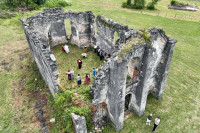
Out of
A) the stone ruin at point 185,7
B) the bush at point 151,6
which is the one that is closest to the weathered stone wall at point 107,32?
the bush at point 151,6

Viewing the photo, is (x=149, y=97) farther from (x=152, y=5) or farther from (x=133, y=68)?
(x=152, y=5)

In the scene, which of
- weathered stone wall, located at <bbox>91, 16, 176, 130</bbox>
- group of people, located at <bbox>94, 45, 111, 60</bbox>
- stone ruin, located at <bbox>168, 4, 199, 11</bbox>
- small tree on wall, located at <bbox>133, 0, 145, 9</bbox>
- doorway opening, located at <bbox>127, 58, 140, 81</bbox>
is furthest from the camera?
small tree on wall, located at <bbox>133, 0, 145, 9</bbox>

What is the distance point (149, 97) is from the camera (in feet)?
43.1

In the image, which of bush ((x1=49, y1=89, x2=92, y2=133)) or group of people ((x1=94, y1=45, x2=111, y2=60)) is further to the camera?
group of people ((x1=94, y1=45, x2=111, y2=60))

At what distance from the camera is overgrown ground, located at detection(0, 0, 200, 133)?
11.2 metres

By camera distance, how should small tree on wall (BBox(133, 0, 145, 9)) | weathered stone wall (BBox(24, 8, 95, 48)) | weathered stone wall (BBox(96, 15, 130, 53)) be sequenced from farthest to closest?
1. small tree on wall (BBox(133, 0, 145, 9))
2. weathered stone wall (BBox(24, 8, 95, 48))
3. weathered stone wall (BBox(96, 15, 130, 53))

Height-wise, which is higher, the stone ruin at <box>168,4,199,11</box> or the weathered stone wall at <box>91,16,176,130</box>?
the stone ruin at <box>168,4,199,11</box>

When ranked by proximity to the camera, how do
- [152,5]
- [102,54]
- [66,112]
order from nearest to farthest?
[66,112] → [102,54] → [152,5]

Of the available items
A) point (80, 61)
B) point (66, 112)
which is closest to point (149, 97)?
point (66, 112)

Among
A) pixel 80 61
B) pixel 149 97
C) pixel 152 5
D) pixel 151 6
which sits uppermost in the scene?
pixel 152 5

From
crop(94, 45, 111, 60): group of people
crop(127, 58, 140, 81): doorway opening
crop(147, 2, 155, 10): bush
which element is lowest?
crop(94, 45, 111, 60): group of people

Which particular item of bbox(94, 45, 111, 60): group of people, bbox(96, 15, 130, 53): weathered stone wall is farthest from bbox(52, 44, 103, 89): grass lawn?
bbox(96, 15, 130, 53): weathered stone wall

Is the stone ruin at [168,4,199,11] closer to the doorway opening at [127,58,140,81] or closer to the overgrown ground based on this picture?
the overgrown ground

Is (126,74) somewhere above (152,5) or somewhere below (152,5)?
below
